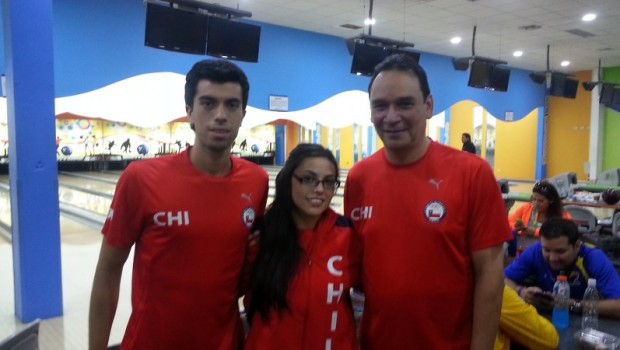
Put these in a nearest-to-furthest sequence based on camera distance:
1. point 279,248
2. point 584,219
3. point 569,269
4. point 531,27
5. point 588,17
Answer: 1. point 279,248
2. point 569,269
3. point 584,219
4. point 588,17
5. point 531,27

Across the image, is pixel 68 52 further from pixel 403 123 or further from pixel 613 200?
pixel 613 200

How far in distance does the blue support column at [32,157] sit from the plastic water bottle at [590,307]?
3.30 meters

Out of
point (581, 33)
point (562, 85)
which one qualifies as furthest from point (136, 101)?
point (562, 85)

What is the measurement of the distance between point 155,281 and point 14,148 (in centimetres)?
256

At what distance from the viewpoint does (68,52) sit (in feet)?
19.6

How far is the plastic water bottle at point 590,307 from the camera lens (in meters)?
2.01

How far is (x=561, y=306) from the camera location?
207 centimetres

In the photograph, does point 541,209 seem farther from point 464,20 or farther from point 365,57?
point 464,20

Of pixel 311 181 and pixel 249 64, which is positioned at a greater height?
A: pixel 249 64

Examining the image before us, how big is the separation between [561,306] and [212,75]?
1.71 m

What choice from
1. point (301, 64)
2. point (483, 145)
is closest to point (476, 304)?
point (301, 64)

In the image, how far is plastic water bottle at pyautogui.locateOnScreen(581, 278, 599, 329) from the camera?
2.01 metres

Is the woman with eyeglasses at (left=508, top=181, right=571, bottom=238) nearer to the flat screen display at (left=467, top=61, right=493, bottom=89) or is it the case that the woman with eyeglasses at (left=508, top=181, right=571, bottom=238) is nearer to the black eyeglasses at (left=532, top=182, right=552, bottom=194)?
the black eyeglasses at (left=532, top=182, right=552, bottom=194)

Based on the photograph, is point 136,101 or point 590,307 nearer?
point 590,307
